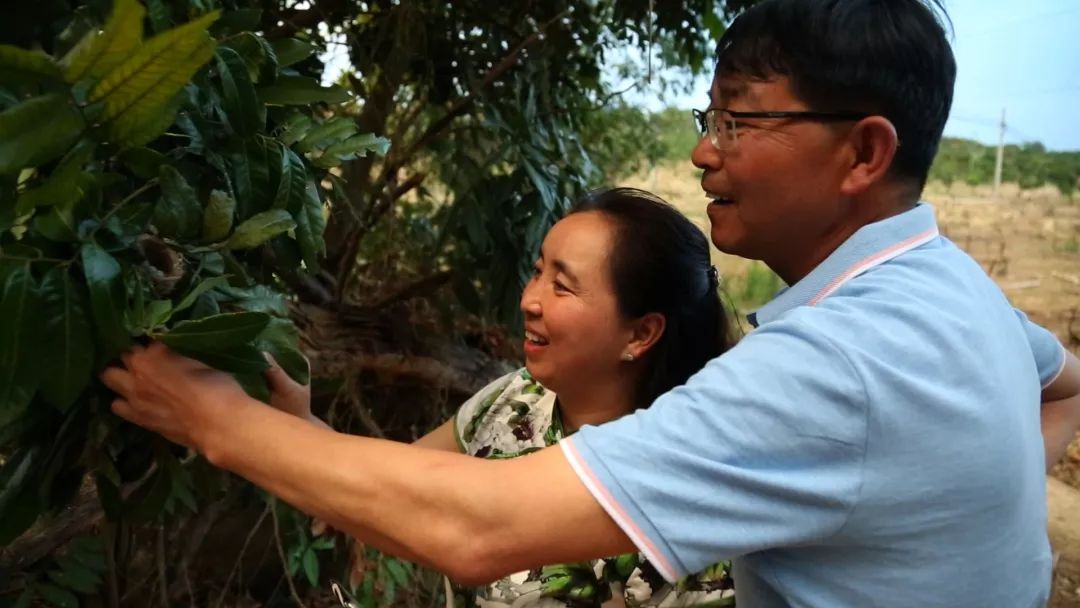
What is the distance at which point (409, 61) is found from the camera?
182 cm

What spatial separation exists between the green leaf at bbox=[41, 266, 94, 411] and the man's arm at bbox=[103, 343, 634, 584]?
4 centimetres

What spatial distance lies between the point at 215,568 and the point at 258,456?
72.4 inches

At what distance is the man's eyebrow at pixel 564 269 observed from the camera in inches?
38.4

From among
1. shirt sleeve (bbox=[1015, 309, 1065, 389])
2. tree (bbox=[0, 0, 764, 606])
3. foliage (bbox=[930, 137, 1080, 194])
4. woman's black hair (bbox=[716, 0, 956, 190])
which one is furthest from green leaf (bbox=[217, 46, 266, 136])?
foliage (bbox=[930, 137, 1080, 194])

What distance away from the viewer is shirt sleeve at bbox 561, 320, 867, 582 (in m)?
0.55

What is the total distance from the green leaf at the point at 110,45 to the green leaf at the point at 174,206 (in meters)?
0.11

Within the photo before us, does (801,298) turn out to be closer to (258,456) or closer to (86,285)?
(258,456)

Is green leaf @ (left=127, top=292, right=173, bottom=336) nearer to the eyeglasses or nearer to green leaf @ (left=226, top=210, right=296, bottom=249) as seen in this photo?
green leaf @ (left=226, top=210, right=296, bottom=249)

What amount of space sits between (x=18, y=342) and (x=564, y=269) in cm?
55

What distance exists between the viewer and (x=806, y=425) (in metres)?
0.55

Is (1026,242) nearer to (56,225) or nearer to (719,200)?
(719,200)

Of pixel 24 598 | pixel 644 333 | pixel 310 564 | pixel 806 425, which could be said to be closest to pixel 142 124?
pixel 806 425

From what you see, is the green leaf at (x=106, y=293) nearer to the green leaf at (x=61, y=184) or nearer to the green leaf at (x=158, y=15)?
the green leaf at (x=61, y=184)

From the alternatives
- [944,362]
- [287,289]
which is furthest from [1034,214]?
[944,362]
